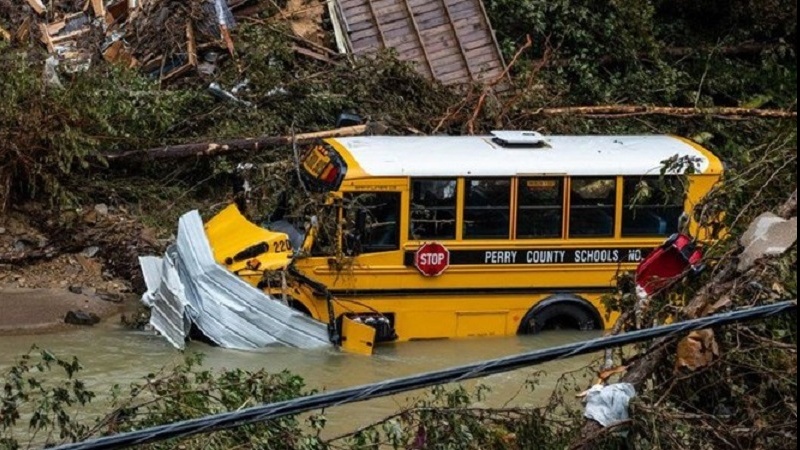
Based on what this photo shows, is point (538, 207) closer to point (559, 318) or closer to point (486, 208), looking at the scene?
point (486, 208)

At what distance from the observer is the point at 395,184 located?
12.5 meters

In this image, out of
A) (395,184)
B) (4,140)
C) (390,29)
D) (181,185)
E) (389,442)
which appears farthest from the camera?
(390,29)

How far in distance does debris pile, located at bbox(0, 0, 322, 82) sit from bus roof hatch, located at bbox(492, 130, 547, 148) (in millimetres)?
5101

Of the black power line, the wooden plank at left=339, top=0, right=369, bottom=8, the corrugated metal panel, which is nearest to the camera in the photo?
the black power line

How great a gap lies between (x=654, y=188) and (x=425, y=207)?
219 cm

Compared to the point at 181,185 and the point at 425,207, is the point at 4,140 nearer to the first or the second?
the point at 181,185

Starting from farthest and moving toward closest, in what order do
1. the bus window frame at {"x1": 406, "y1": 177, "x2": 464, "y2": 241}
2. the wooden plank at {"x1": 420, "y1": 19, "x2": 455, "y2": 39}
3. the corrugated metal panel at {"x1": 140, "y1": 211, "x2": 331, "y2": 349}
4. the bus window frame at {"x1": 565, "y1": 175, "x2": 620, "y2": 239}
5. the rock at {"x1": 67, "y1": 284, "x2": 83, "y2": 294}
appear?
1. the wooden plank at {"x1": 420, "y1": 19, "x2": 455, "y2": 39}
2. the rock at {"x1": 67, "y1": 284, "x2": 83, "y2": 294}
3. the bus window frame at {"x1": 565, "y1": 175, "x2": 620, "y2": 239}
4. the bus window frame at {"x1": 406, "y1": 177, "x2": 464, "y2": 241}
5. the corrugated metal panel at {"x1": 140, "y1": 211, "x2": 331, "y2": 349}

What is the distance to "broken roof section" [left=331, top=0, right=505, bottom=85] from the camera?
17.9 meters

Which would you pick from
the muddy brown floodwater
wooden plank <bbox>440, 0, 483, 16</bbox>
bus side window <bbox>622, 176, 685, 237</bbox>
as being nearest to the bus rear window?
the muddy brown floodwater

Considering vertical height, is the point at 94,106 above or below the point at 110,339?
above

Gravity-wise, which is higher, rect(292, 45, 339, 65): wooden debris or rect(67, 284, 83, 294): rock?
rect(292, 45, 339, 65): wooden debris

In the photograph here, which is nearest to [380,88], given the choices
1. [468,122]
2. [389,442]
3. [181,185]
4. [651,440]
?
[468,122]

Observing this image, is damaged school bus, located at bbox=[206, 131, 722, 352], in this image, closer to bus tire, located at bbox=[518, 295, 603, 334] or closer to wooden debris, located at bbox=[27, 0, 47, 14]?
bus tire, located at bbox=[518, 295, 603, 334]

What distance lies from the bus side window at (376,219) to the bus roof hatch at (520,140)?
1.39 m
